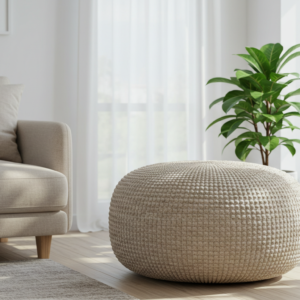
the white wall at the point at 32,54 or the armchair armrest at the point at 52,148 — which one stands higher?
the white wall at the point at 32,54

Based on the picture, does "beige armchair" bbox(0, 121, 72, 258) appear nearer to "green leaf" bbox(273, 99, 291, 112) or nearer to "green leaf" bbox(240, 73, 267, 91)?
"green leaf" bbox(240, 73, 267, 91)

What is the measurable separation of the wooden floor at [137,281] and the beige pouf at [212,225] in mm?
Answer: 39

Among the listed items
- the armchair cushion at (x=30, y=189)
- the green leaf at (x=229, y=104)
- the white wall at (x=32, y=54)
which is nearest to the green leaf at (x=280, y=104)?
the green leaf at (x=229, y=104)

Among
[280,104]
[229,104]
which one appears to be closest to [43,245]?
[229,104]

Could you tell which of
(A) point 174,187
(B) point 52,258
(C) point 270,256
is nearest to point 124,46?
(B) point 52,258

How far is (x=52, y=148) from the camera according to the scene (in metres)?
2.31

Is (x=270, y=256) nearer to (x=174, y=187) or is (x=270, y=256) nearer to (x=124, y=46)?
(x=174, y=187)

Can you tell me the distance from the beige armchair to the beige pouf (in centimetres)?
44

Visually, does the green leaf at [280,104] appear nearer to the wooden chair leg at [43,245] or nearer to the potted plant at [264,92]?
the potted plant at [264,92]

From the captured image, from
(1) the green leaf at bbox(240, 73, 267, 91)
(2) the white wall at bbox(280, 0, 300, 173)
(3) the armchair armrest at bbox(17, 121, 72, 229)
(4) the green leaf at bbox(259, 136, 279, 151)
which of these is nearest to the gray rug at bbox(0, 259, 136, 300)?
(3) the armchair armrest at bbox(17, 121, 72, 229)

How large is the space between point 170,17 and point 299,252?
207cm

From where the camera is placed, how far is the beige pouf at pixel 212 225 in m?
1.71

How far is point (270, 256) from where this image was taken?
5.70 feet

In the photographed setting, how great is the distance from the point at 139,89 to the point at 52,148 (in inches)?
46.7
